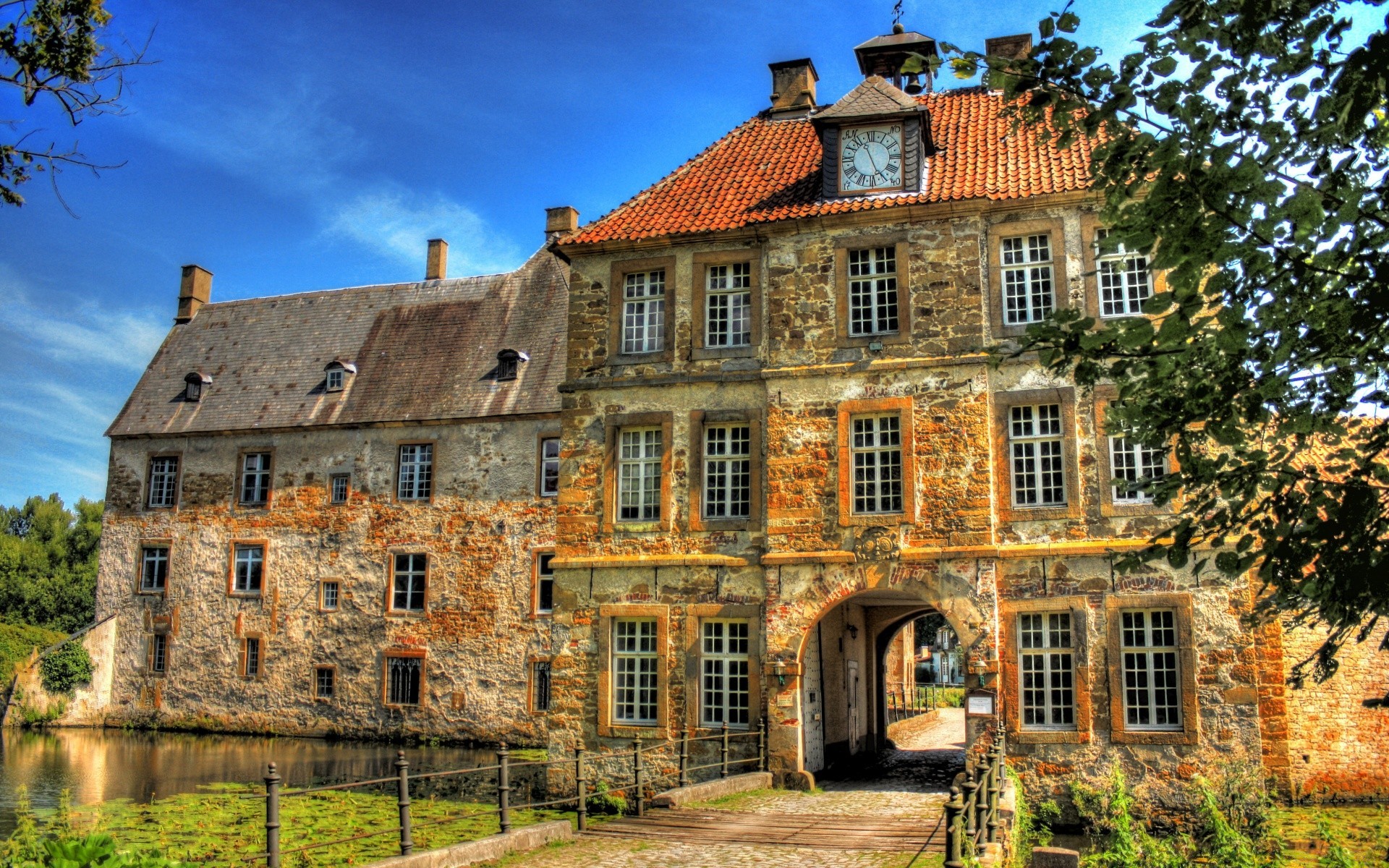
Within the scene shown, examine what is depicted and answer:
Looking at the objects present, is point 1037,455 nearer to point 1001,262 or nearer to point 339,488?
point 1001,262

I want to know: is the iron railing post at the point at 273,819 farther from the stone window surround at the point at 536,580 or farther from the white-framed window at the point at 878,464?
the stone window surround at the point at 536,580

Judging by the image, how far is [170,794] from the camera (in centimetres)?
1827

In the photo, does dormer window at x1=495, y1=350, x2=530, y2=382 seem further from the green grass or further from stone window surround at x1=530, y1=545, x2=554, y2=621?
the green grass

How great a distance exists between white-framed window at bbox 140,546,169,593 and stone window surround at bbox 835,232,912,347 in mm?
22691

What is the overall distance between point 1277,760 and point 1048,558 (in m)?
3.82

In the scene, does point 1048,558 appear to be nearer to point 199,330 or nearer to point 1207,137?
point 1207,137

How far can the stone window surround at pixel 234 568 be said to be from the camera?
3047 centimetres

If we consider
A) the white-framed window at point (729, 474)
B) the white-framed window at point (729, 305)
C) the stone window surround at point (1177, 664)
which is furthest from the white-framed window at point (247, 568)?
the stone window surround at point (1177, 664)

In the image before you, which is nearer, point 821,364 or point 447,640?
point 821,364

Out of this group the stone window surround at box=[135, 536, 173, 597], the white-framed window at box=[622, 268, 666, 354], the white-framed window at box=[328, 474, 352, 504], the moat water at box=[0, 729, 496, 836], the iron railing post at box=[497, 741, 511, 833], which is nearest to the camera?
the iron railing post at box=[497, 741, 511, 833]

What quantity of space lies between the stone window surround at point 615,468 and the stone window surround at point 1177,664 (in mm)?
6565

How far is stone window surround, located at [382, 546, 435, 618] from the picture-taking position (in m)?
28.7

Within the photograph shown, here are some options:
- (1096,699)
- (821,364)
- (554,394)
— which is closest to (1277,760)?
(1096,699)

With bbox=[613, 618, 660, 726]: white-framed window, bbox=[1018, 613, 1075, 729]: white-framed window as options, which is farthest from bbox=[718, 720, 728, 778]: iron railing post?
bbox=[1018, 613, 1075, 729]: white-framed window
